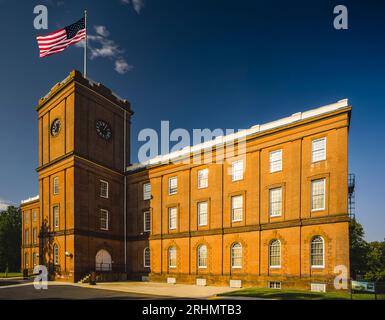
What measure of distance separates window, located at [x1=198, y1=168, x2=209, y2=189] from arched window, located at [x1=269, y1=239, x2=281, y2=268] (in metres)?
8.73

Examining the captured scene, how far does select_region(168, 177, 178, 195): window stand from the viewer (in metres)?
35.6

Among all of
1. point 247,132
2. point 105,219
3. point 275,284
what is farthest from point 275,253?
point 105,219

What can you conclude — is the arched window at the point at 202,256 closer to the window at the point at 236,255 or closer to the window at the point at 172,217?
the window at the point at 236,255

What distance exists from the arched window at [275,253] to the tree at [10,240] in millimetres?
52109

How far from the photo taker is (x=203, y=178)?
33.6 metres

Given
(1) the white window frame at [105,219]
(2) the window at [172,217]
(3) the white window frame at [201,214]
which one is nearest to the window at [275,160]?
(3) the white window frame at [201,214]

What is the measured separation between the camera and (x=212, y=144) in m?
33.1

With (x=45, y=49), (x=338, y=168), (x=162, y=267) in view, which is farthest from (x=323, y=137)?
(x=45, y=49)

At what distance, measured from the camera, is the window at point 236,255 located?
2975cm

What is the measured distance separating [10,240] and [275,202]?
Result: 179 feet

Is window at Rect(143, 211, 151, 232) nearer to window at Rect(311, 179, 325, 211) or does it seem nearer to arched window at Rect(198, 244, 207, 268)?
arched window at Rect(198, 244, 207, 268)

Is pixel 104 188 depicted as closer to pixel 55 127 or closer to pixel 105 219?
pixel 105 219

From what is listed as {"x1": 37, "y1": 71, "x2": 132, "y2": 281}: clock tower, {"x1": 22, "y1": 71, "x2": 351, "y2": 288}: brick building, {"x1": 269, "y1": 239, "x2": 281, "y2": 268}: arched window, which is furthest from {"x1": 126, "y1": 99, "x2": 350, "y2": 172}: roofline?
{"x1": 269, "y1": 239, "x2": 281, "y2": 268}: arched window

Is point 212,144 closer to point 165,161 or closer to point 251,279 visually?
point 165,161
